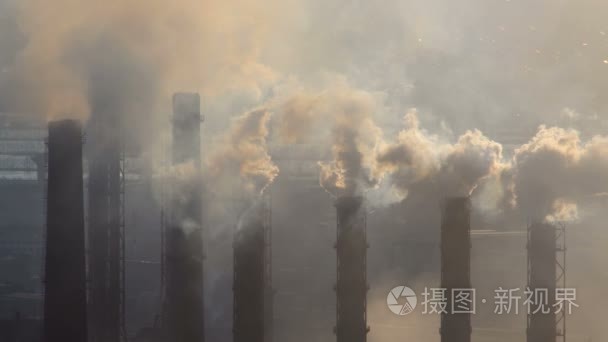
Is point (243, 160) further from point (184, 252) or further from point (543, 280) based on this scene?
point (543, 280)

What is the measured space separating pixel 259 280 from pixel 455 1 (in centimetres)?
1854

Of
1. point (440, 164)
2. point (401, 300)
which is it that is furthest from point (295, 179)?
point (440, 164)

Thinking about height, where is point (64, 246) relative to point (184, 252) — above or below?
above

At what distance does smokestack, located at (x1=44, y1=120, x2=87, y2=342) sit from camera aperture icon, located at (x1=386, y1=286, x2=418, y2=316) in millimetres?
15235

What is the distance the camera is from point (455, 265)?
19594mm

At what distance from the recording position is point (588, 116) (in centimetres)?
3444

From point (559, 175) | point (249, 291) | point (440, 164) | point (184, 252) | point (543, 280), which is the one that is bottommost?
point (249, 291)

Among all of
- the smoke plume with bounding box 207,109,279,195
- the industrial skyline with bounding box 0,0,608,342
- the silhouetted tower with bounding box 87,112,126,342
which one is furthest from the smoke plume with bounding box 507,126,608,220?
the silhouetted tower with bounding box 87,112,126,342

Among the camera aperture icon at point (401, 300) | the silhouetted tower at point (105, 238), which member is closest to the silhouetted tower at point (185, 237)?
the silhouetted tower at point (105, 238)

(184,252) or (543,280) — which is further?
(184,252)

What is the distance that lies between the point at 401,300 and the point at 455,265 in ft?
42.9

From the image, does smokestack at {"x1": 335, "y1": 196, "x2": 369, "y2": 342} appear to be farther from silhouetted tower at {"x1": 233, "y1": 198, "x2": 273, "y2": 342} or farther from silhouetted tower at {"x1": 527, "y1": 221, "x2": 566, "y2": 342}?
silhouetted tower at {"x1": 527, "y1": 221, "x2": 566, "y2": 342}

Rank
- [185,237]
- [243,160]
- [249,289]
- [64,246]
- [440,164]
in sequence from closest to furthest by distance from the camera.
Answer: [64,246] → [249,289] → [185,237] → [440,164] → [243,160]

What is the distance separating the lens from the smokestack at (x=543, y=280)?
20.0 meters
